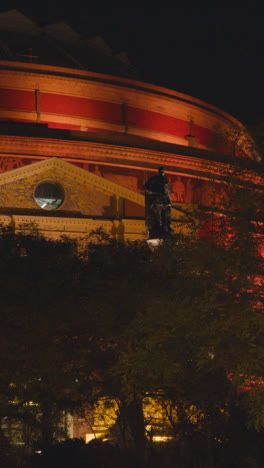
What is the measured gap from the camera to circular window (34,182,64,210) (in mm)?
24891

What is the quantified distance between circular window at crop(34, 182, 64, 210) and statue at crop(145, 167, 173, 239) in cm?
332

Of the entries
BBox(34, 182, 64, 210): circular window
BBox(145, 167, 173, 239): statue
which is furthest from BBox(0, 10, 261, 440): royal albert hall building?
BBox(145, 167, 173, 239): statue

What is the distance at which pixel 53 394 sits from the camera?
52.9ft

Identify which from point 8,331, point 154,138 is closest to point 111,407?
point 8,331

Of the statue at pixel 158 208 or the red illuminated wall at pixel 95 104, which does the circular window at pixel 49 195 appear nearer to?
the statue at pixel 158 208

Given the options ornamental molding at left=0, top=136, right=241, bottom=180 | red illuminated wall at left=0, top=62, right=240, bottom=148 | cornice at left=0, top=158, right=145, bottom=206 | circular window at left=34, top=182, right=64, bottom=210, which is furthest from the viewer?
red illuminated wall at left=0, top=62, right=240, bottom=148

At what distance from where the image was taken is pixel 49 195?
25.0 meters

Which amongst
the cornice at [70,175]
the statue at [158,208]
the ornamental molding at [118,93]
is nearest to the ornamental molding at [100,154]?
the ornamental molding at [118,93]

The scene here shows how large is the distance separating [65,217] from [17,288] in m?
8.66

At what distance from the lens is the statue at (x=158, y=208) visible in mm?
22125

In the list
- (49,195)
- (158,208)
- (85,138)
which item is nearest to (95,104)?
(85,138)

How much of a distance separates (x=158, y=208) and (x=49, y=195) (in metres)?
4.00

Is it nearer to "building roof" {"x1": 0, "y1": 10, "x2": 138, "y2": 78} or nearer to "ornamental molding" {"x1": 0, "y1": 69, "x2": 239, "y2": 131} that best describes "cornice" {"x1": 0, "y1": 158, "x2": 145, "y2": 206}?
"ornamental molding" {"x1": 0, "y1": 69, "x2": 239, "y2": 131}

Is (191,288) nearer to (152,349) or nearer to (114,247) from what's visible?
(152,349)
